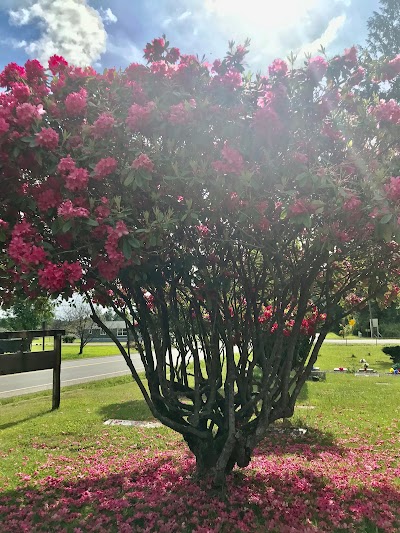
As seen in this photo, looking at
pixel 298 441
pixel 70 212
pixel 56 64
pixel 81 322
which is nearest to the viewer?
pixel 70 212

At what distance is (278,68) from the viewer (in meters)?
4.10

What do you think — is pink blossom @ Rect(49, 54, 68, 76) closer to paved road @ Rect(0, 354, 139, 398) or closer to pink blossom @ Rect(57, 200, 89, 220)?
pink blossom @ Rect(57, 200, 89, 220)

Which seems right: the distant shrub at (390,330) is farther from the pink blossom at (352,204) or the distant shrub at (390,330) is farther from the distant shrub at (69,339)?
the pink blossom at (352,204)

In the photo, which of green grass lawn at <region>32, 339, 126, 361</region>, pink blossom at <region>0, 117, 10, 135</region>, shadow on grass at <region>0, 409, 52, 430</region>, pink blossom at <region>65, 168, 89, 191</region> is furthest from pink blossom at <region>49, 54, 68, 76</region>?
green grass lawn at <region>32, 339, 126, 361</region>

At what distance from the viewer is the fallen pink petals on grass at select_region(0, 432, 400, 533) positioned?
4059mm

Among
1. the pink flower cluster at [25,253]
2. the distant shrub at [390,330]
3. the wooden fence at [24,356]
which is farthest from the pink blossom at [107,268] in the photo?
the distant shrub at [390,330]

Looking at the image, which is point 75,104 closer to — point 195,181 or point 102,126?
point 102,126

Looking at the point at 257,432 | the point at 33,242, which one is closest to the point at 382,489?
the point at 257,432

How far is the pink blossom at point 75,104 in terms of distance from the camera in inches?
146

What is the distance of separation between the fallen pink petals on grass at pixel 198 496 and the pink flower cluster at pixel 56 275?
7.15ft

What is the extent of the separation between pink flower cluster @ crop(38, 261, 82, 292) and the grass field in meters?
2.18

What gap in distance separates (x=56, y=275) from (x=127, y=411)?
24.0 ft

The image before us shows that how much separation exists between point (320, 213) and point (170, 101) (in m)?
1.56

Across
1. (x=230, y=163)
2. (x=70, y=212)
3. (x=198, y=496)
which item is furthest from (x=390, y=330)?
(x=70, y=212)
